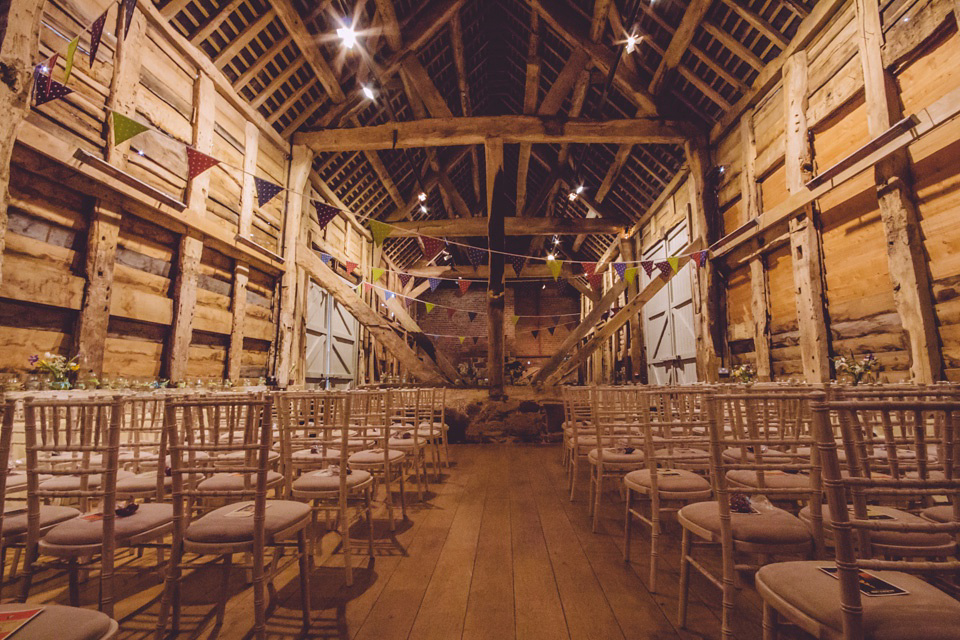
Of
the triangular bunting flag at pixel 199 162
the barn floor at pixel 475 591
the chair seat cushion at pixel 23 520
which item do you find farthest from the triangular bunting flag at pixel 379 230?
the chair seat cushion at pixel 23 520

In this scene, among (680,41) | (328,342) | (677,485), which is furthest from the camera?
(328,342)

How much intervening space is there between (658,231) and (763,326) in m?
3.92

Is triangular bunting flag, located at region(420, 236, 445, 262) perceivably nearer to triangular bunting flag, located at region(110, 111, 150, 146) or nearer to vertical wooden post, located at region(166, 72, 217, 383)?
vertical wooden post, located at region(166, 72, 217, 383)

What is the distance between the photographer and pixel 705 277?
21.8 feet

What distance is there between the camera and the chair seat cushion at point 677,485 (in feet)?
6.93


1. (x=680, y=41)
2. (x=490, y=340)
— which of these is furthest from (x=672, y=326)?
(x=680, y=41)

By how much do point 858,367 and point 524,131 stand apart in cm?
507

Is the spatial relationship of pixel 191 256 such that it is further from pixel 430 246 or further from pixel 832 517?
pixel 832 517

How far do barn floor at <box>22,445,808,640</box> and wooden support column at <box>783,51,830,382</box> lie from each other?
Result: 3013 mm

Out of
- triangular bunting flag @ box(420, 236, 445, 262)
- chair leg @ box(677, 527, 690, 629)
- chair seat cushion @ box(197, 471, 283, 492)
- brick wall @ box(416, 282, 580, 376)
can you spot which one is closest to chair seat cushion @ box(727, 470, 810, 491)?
chair leg @ box(677, 527, 690, 629)

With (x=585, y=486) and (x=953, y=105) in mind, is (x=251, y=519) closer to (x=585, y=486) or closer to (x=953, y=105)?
(x=585, y=486)

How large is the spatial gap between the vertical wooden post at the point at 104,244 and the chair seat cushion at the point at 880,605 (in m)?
4.67

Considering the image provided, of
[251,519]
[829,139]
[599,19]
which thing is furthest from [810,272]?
[251,519]

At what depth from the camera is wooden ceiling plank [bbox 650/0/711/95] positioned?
5422 millimetres
